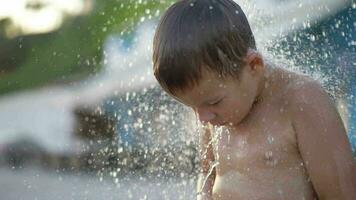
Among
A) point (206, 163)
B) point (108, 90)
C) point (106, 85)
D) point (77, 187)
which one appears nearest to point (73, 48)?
point (106, 85)

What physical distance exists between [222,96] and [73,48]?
30.7ft

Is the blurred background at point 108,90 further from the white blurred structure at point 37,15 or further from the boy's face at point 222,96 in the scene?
the boy's face at point 222,96

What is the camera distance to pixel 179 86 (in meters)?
2.33

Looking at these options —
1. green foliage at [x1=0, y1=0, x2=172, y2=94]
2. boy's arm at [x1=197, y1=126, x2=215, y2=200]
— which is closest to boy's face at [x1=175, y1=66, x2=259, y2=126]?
boy's arm at [x1=197, y1=126, x2=215, y2=200]

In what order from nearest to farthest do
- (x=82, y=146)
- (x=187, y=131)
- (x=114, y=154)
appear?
(x=187, y=131), (x=114, y=154), (x=82, y=146)

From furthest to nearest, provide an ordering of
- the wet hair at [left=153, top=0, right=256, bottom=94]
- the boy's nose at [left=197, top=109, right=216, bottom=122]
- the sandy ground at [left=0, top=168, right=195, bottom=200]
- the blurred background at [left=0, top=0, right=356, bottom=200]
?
the sandy ground at [left=0, top=168, right=195, bottom=200], the blurred background at [left=0, top=0, right=356, bottom=200], the boy's nose at [left=197, top=109, right=216, bottom=122], the wet hair at [left=153, top=0, right=256, bottom=94]

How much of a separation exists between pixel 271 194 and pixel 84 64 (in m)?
8.89

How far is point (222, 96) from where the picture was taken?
2.39m

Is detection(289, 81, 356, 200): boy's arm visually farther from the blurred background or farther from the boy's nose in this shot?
the blurred background

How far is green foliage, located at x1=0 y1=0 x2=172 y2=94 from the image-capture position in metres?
10.9

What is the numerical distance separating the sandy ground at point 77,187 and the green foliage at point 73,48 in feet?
9.41

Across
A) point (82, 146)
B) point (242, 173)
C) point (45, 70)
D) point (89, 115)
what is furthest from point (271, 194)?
point (45, 70)

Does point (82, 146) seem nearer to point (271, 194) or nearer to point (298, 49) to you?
point (298, 49)

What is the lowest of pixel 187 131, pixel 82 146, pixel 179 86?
pixel 82 146
